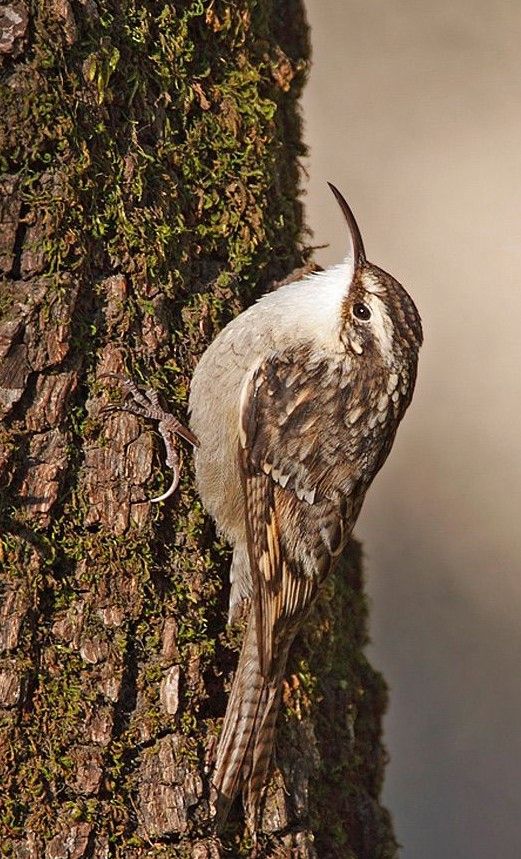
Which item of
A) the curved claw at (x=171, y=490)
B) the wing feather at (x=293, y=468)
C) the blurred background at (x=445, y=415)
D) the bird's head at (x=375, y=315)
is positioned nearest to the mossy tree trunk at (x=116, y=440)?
the curved claw at (x=171, y=490)

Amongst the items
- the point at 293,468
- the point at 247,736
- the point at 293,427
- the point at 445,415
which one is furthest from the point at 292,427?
the point at 445,415

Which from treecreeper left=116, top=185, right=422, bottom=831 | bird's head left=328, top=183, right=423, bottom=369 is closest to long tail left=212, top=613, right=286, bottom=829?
treecreeper left=116, top=185, right=422, bottom=831

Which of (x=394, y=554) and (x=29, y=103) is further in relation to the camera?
(x=394, y=554)

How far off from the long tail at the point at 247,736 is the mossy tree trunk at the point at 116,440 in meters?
0.04

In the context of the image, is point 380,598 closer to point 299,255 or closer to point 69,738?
point 299,255

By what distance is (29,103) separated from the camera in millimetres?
2520

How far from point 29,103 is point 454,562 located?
377 cm

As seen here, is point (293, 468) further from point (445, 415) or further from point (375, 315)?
point (445, 415)

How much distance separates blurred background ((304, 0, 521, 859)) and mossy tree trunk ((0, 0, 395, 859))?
8.82ft

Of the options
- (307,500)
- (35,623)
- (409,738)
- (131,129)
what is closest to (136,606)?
(35,623)

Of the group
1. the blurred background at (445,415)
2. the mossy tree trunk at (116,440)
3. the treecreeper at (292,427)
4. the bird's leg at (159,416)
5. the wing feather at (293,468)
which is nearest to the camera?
the mossy tree trunk at (116,440)

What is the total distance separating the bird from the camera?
282 centimetres

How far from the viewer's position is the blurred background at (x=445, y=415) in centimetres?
552

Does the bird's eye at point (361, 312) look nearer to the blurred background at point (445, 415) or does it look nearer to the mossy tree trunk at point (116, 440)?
the mossy tree trunk at point (116, 440)
